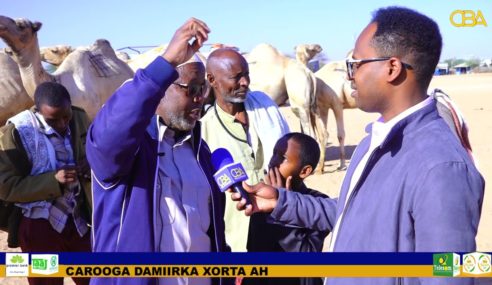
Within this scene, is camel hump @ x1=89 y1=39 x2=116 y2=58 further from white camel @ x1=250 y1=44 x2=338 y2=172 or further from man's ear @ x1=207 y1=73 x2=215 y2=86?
man's ear @ x1=207 y1=73 x2=215 y2=86

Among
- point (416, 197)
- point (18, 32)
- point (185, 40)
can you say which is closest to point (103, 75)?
point (18, 32)

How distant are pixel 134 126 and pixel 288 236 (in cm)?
114

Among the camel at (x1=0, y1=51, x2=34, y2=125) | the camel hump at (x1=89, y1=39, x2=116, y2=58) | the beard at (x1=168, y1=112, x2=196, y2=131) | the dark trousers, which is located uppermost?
the beard at (x1=168, y1=112, x2=196, y2=131)

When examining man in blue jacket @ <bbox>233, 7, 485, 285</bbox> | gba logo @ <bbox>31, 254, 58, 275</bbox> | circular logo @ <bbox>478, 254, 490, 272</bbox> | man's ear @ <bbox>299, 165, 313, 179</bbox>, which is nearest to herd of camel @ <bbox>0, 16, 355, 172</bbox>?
gba logo @ <bbox>31, 254, 58, 275</bbox>

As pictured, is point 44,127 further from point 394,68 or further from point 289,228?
point 394,68

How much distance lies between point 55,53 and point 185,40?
9.31 m

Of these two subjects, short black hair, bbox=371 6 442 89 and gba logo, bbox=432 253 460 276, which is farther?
short black hair, bbox=371 6 442 89

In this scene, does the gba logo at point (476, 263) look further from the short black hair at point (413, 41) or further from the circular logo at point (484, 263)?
the short black hair at point (413, 41)

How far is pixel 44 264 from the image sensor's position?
2361mm

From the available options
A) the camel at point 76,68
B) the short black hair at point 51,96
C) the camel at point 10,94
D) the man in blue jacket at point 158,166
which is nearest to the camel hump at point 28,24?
the camel at point 76,68

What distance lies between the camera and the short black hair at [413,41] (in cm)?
163

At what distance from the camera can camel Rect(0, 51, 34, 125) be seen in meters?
7.80

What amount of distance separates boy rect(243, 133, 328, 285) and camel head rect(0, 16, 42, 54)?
459 centimetres

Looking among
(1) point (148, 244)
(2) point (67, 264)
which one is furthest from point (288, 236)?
(2) point (67, 264)
